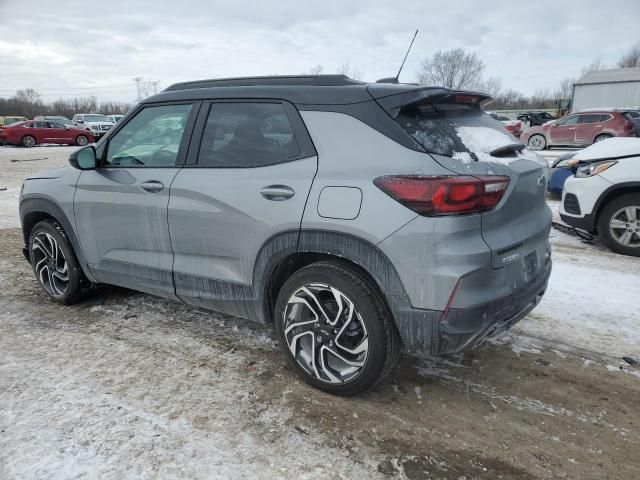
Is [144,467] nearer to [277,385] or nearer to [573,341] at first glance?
[277,385]

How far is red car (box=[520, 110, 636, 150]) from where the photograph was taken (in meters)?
16.9

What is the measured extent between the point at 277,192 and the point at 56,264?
8.17ft

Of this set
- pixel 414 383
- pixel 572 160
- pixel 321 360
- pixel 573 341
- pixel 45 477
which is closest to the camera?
pixel 45 477

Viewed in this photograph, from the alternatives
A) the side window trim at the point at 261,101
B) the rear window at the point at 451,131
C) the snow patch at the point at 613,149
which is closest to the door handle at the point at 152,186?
the side window trim at the point at 261,101

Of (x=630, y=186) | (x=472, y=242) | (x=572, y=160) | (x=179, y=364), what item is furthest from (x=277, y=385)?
(x=572, y=160)

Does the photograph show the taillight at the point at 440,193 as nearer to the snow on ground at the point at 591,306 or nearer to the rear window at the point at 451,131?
the rear window at the point at 451,131

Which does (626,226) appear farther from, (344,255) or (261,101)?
(261,101)

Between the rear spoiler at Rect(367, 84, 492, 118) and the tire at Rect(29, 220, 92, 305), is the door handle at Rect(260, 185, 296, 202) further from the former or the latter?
the tire at Rect(29, 220, 92, 305)

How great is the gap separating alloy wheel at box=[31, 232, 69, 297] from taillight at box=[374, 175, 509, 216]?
9.83 ft

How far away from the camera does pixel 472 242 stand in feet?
7.43

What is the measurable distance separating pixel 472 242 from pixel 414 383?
1086 millimetres

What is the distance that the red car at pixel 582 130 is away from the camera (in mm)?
16922

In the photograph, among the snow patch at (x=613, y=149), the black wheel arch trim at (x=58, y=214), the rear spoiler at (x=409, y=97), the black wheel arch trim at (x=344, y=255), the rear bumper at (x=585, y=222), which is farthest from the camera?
the snow patch at (x=613, y=149)

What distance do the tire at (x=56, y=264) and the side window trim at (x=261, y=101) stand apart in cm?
157
